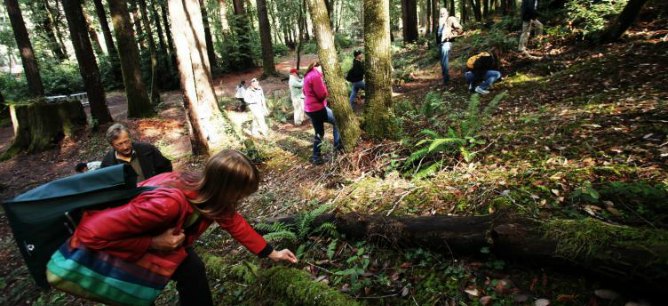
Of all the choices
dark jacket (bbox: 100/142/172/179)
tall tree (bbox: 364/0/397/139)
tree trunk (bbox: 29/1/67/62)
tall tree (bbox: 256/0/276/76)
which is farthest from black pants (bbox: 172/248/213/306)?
tree trunk (bbox: 29/1/67/62)

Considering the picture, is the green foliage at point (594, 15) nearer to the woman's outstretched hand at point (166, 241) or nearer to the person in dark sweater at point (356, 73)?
the person in dark sweater at point (356, 73)

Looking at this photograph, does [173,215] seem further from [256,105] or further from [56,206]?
[256,105]

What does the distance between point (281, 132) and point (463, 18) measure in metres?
20.5

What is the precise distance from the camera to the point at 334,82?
6.46 m

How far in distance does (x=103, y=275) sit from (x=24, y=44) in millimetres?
19867

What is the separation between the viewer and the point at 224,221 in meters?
2.84

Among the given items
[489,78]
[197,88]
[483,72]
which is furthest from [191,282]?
[197,88]

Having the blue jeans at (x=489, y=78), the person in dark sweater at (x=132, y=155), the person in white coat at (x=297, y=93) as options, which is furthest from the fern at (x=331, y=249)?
the person in white coat at (x=297, y=93)

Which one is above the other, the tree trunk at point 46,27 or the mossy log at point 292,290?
the tree trunk at point 46,27

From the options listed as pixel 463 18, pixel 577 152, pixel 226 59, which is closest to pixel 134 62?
pixel 226 59

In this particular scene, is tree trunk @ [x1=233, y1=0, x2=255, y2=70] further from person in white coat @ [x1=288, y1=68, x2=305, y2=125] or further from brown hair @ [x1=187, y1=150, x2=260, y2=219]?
brown hair @ [x1=187, y1=150, x2=260, y2=219]

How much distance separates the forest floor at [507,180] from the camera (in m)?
2.97

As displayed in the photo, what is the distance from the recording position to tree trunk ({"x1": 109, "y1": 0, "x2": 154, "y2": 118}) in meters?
13.9

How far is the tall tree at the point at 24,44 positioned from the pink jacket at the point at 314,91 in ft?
51.7
